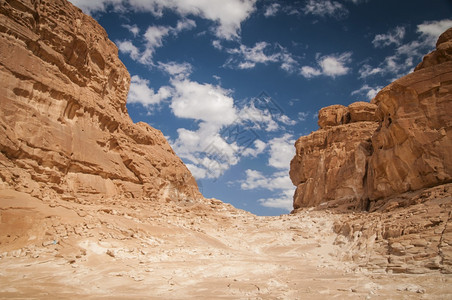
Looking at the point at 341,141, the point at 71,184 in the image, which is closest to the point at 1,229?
the point at 71,184

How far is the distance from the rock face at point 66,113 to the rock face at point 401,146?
16081 mm

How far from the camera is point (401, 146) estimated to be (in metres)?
19.5

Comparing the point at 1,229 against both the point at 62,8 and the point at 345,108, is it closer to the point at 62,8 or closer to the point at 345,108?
the point at 62,8

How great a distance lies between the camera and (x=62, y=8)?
20.2m

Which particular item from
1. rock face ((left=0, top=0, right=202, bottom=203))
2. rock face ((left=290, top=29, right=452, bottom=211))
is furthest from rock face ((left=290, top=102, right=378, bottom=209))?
rock face ((left=0, top=0, right=202, bottom=203))

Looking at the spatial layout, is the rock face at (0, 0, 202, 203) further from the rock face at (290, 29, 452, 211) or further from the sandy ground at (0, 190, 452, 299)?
the rock face at (290, 29, 452, 211)

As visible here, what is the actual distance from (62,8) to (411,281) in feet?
79.4

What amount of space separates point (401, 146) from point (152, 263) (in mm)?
17099

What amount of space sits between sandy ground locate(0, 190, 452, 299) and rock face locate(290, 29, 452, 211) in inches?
244

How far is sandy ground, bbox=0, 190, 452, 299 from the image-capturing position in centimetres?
771

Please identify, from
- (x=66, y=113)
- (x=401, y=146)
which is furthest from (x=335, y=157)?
(x=66, y=113)

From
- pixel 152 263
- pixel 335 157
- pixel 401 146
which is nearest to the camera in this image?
pixel 152 263

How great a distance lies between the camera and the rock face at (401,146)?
17.2 m

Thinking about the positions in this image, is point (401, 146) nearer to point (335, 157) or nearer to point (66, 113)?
point (335, 157)
